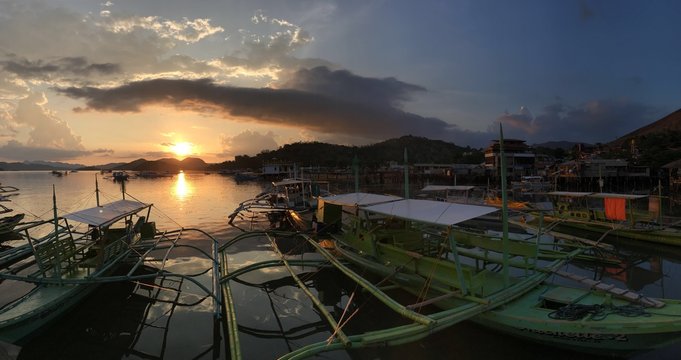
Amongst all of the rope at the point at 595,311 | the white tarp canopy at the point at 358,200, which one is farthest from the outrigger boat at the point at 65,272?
the rope at the point at 595,311

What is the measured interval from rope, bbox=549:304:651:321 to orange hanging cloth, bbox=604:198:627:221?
1493 centimetres

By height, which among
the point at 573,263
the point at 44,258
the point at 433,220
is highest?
the point at 433,220

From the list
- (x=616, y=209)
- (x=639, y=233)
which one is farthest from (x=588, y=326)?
(x=639, y=233)

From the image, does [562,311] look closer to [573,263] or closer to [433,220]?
[433,220]

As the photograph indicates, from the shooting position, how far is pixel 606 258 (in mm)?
16781

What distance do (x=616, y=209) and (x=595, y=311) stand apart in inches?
627

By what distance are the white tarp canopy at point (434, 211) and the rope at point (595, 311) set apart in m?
2.89

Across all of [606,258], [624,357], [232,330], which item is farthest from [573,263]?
[232,330]

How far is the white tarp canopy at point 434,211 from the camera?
31.3 feet

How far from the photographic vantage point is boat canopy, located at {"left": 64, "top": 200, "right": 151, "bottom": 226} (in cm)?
1169

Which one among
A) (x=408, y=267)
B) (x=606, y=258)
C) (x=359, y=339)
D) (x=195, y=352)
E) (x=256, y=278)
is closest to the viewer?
(x=359, y=339)

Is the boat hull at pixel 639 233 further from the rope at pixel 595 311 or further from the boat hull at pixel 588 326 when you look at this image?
the rope at pixel 595 311

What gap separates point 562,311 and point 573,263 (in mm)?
11112

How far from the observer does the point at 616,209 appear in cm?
1984
